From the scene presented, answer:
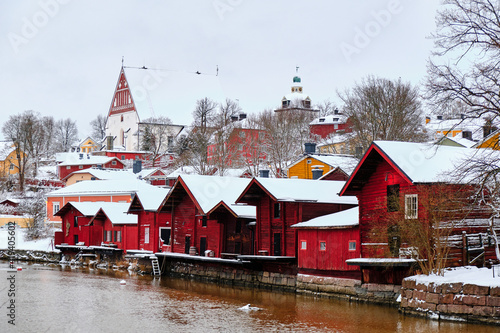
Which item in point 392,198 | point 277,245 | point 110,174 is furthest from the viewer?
point 110,174

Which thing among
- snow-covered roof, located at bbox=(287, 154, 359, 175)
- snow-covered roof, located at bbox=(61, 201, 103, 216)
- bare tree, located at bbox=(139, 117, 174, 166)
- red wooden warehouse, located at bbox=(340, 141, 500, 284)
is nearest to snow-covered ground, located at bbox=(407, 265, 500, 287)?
red wooden warehouse, located at bbox=(340, 141, 500, 284)

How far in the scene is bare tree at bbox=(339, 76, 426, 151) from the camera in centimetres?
5569

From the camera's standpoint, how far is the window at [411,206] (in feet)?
94.9

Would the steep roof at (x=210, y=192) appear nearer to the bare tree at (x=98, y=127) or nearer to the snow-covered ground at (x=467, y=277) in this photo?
the snow-covered ground at (x=467, y=277)

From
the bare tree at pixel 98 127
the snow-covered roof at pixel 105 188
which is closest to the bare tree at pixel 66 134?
the bare tree at pixel 98 127

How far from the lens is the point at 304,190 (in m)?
39.8

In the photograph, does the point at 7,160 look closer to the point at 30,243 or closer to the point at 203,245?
the point at 30,243

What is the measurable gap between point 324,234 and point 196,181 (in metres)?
14.3

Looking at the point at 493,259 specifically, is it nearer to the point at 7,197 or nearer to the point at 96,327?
the point at 96,327

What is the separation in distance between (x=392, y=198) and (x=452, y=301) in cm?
679

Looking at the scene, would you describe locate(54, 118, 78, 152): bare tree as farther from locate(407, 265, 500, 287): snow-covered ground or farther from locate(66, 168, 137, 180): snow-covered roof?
locate(407, 265, 500, 287): snow-covered ground

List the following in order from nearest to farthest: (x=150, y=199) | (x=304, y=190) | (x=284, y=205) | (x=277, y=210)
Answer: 1. (x=284, y=205)
2. (x=277, y=210)
3. (x=304, y=190)
4. (x=150, y=199)

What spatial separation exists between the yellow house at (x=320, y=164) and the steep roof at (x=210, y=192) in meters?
9.06

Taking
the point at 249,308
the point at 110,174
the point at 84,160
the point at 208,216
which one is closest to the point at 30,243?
the point at 110,174
